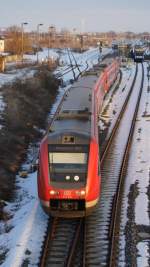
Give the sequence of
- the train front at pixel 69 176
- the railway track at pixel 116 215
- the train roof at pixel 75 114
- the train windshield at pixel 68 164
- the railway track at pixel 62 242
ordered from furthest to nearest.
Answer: the train roof at pixel 75 114 < the train windshield at pixel 68 164 < the train front at pixel 69 176 < the railway track at pixel 116 215 < the railway track at pixel 62 242

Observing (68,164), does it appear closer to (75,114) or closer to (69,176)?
(69,176)

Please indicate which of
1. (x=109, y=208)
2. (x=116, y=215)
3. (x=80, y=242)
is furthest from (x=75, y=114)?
(x=80, y=242)

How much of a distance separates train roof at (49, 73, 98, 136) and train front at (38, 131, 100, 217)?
82 centimetres

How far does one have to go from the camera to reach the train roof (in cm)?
1493

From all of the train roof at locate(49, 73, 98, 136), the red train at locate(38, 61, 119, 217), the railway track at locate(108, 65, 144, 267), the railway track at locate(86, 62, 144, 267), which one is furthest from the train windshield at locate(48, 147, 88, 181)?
the railway track at locate(108, 65, 144, 267)

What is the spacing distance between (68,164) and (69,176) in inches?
15.9

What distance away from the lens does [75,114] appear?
55.1 feet

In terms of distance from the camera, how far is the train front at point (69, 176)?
13047 millimetres

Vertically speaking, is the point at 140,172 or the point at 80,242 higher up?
the point at 140,172

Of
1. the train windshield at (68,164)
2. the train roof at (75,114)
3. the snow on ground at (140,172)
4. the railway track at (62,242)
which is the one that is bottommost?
the railway track at (62,242)

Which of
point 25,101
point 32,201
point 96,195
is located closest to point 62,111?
point 32,201

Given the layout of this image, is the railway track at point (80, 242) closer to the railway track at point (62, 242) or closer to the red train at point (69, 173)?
the railway track at point (62, 242)

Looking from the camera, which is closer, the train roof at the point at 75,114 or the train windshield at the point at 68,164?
the train windshield at the point at 68,164

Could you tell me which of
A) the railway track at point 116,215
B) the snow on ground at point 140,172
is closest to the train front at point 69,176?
the railway track at point 116,215
